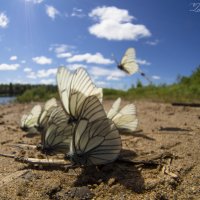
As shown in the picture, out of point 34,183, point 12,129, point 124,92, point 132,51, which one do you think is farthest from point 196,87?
point 34,183

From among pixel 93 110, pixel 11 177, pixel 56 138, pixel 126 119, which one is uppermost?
pixel 93 110

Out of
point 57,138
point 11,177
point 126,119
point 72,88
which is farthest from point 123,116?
point 11,177

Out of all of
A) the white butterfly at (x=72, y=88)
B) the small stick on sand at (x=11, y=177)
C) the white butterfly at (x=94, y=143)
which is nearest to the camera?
the small stick on sand at (x=11, y=177)

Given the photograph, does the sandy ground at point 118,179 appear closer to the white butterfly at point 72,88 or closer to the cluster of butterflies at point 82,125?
the cluster of butterflies at point 82,125

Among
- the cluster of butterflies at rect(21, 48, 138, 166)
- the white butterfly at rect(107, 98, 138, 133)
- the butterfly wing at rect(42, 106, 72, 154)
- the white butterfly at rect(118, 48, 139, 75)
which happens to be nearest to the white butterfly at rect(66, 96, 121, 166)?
the cluster of butterflies at rect(21, 48, 138, 166)

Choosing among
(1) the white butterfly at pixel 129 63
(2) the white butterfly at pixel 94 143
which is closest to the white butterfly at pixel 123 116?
(2) the white butterfly at pixel 94 143

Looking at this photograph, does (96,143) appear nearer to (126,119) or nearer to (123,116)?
(123,116)

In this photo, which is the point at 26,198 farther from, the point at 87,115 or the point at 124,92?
the point at 124,92
